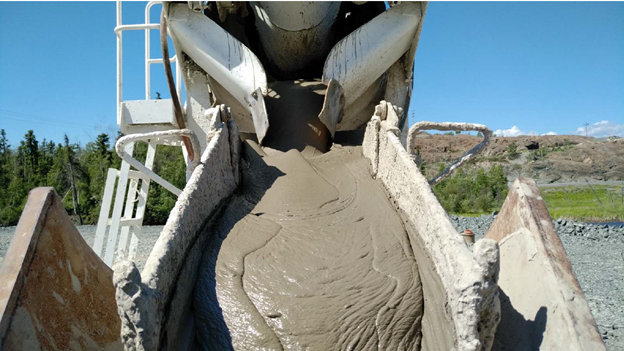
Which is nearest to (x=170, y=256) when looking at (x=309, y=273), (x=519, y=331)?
(x=309, y=273)

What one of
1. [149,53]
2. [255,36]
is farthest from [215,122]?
[149,53]

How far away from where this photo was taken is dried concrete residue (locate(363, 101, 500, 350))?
1.76 metres

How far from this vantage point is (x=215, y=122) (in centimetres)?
309

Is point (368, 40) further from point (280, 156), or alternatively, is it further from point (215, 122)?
point (215, 122)

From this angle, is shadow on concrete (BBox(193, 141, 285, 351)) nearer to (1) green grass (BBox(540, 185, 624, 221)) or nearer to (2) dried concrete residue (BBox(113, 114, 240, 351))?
(2) dried concrete residue (BBox(113, 114, 240, 351))

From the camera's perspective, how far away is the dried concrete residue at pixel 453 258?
1759 millimetres

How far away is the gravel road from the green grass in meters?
10.1

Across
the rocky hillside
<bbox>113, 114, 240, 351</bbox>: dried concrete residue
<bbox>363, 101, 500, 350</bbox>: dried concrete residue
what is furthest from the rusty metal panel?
the rocky hillside

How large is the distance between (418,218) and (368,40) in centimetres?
201

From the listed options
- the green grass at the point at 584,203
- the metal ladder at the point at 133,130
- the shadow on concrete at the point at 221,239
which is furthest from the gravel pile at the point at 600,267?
the green grass at the point at 584,203

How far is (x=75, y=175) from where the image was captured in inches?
1378

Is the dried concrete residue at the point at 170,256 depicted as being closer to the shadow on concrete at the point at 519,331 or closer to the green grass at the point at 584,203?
the shadow on concrete at the point at 519,331

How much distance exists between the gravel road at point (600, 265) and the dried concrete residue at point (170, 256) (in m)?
4.43

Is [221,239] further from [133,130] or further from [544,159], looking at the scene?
[544,159]
